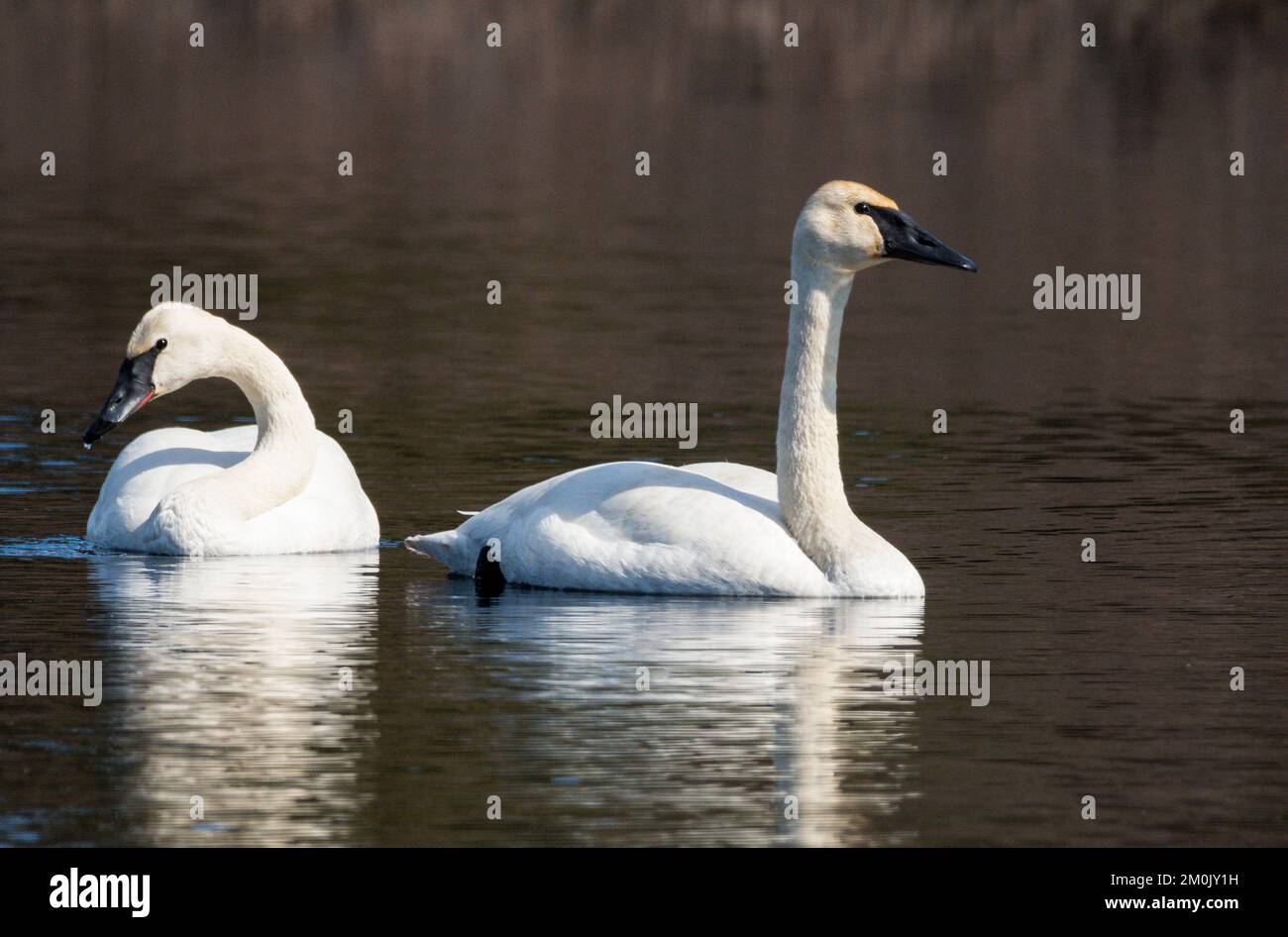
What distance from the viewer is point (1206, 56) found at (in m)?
69.3

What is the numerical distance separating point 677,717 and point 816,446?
3.28 metres

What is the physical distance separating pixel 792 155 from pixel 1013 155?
449cm

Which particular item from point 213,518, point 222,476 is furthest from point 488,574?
point 222,476

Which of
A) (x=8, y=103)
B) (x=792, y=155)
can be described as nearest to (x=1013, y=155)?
(x=792, y=155)

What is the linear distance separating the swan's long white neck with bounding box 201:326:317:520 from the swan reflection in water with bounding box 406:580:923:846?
1.52 metres

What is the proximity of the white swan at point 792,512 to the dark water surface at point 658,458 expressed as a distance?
229 millimetres

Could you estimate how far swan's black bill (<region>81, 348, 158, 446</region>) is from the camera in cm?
1677

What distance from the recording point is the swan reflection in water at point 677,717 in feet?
34.1

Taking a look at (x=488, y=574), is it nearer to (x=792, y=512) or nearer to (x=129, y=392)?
(x=792, y=512)

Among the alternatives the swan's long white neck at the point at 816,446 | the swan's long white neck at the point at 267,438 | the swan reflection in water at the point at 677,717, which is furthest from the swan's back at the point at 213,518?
the swan's long white neck at the point at 816,446

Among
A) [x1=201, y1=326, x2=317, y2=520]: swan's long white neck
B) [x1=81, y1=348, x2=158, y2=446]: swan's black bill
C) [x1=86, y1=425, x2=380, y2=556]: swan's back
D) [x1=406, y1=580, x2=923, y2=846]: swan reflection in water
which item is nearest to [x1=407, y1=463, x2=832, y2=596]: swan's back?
[x1=406, y1=580, x2=923, y2=846]: swan reflection in water

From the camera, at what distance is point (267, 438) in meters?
16.8

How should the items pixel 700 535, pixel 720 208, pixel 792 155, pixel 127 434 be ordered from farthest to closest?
pixel 792 155
pixel 720 208
pixel 127 434
pixel 700 535

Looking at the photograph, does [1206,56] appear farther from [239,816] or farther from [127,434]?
[239,816]
